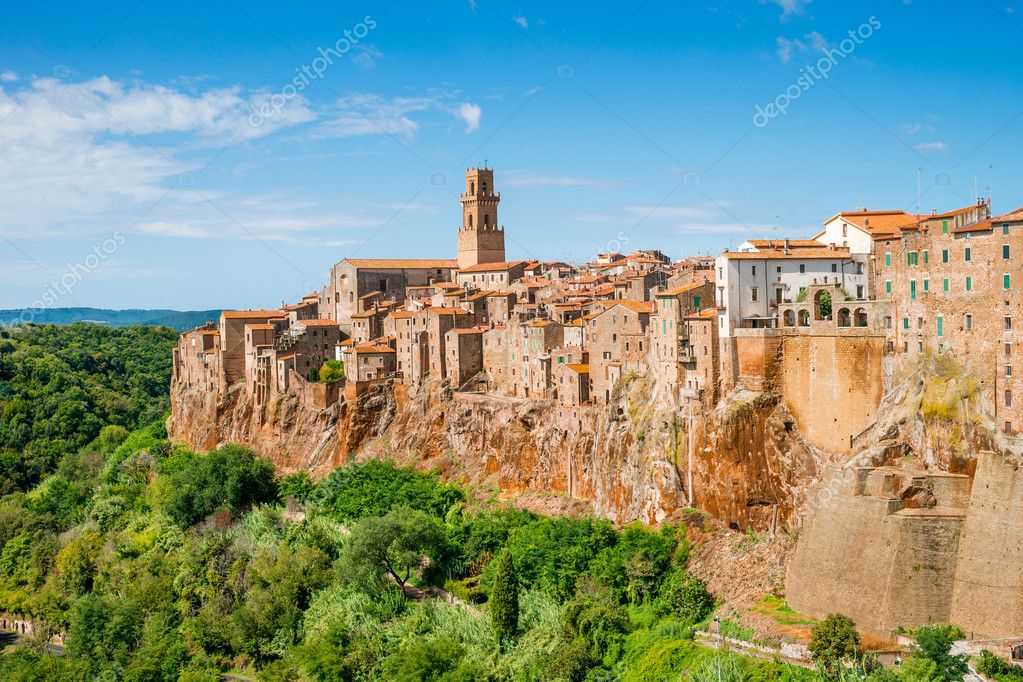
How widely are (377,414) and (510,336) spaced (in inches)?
451

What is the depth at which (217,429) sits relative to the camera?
277 ft

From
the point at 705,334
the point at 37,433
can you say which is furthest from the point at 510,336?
the point at 37,433

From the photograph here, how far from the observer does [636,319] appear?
59.6 meters

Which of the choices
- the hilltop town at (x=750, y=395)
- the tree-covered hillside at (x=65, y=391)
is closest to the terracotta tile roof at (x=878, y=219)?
the hilltop town at (x=750, y=395)

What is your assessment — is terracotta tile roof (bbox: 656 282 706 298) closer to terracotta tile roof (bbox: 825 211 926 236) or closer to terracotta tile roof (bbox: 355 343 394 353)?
terracotta tile roof (bbox: 825 211 926 236)

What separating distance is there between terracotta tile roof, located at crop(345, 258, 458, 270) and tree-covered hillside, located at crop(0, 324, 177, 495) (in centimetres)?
2955

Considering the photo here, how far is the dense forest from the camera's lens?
158 ft

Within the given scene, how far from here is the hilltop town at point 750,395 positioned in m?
42.5

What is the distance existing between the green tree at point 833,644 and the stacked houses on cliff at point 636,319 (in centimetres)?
895

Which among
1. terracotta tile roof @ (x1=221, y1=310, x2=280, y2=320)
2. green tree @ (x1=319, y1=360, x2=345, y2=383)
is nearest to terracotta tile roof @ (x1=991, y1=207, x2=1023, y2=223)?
green tree @ (x1=319, y1=360, x2=345, y2=383)

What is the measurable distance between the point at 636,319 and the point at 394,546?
17.6m

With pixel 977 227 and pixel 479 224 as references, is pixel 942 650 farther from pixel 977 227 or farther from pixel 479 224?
pixel 479 224

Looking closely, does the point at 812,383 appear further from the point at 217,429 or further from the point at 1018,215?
the point at 217,429

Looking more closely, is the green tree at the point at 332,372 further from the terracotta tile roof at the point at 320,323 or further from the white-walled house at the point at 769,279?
the white-walled house at the point at 769,279
